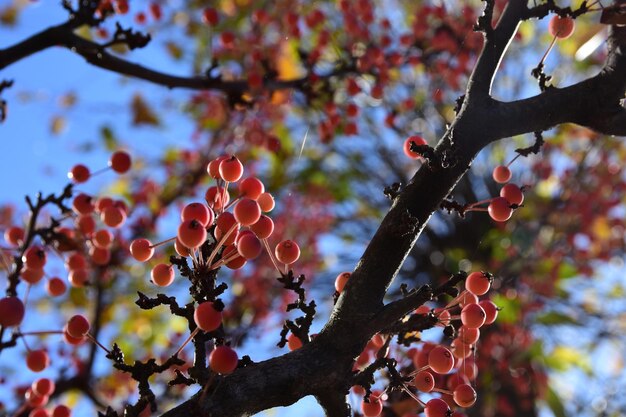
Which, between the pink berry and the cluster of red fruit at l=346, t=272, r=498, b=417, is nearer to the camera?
the cluster of red fruit at l=346, t=272, r=498, b=417

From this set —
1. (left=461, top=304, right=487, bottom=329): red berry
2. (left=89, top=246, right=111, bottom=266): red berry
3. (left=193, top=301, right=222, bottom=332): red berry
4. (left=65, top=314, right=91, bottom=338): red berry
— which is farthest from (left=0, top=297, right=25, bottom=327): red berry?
(left=461, top=304, right=487, bottom=329): red berry

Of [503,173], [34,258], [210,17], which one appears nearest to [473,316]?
[503,173]

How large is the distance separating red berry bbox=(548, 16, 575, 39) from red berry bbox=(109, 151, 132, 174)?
2.30 metres

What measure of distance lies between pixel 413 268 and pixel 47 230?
5.54 m

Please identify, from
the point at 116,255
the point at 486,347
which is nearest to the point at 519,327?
the point at 486,347

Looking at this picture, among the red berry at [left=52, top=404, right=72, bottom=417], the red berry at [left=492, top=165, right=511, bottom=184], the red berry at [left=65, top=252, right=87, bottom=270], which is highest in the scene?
the red berry at [left=65, top=252, right=87, bottom=270]

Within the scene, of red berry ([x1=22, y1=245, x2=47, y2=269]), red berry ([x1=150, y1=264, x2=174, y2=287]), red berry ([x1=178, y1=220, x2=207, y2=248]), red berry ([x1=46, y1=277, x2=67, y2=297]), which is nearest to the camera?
red berry ([x1=178, y1=220, x2=207, y2=248])

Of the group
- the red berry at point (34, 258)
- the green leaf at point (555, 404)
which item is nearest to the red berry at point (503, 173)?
the red berry at point (34, 258)

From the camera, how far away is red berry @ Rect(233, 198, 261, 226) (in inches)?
74.6

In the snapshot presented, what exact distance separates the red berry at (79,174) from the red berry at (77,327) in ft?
3.74

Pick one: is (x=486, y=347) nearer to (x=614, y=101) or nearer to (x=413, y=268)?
(x=413, y=268)

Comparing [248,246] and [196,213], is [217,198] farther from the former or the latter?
[248,246]

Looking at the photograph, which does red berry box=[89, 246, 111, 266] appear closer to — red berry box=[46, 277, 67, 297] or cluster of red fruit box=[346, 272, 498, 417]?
red berry box=[46, 277, 67, 297]

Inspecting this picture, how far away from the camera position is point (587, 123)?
2.19 meters
